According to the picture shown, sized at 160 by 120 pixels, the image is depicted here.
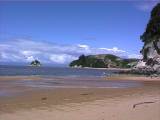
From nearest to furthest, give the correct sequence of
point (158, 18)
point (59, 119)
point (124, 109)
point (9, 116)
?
point (59, 119), point (9, 116), point (124, 109), point (158, 18)

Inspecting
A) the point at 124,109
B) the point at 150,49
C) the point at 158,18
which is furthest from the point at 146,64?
the point at 124,109

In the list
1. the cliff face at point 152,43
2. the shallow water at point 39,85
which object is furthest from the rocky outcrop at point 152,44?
the shallow water at point 39,85

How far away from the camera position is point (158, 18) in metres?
71.0

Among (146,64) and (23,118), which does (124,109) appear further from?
(146,64)

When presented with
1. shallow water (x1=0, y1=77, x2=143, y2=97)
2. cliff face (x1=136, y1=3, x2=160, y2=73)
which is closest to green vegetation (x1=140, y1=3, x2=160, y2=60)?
cliff face (x1=136, y1=3, x2=160, y2=73)

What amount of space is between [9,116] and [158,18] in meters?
62.7

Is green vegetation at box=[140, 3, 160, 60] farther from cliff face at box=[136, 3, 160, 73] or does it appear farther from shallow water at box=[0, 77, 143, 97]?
shallow water at box=[0, 77, 143, 97]

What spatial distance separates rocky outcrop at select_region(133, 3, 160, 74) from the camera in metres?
71.0

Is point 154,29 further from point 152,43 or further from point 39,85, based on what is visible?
point 39,85

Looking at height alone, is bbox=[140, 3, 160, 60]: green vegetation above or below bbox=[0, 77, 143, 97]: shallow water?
above

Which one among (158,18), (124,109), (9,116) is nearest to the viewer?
(9,116)

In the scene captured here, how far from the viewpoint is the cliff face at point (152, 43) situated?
7119cm

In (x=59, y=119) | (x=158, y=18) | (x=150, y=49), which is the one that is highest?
(x=158, y=18)

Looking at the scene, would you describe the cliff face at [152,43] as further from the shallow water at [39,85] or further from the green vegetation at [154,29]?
the shallow water at [39,85]
